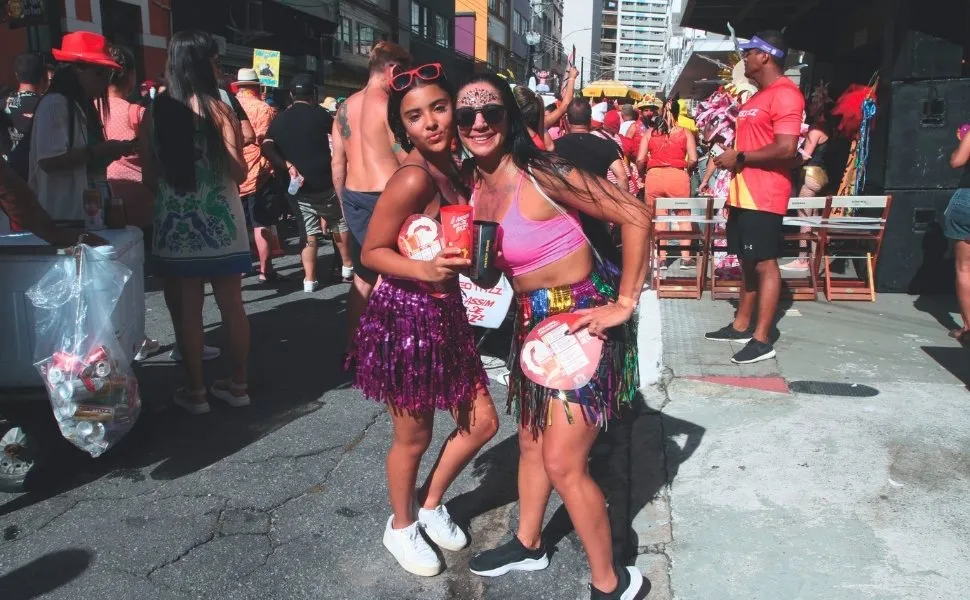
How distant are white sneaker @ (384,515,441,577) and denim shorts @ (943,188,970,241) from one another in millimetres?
4217

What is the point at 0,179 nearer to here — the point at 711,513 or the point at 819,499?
the point at 711,513

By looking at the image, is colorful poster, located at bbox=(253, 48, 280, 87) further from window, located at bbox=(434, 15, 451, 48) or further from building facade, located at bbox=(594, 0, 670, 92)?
building facade, located at bbox=(594, 0, 670, 92)

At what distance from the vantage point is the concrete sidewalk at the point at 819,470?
8.77 feet

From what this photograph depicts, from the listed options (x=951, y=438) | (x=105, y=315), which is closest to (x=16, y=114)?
(x=105, y=315)

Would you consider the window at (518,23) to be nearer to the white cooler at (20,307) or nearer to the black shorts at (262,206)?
the black shorts at (262,206)

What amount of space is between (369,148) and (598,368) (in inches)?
98.3

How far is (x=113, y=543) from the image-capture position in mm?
2977

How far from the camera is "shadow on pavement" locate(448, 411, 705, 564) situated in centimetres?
313

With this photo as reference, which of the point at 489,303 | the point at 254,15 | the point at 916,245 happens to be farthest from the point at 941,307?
the point at 254,15

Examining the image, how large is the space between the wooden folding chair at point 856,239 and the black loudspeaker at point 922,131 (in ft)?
1.02

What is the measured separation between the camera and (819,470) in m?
3.39

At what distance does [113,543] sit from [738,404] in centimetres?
308

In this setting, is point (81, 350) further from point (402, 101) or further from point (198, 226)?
point (402, 101)

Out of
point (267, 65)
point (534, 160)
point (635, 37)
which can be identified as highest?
point (635, 37)
